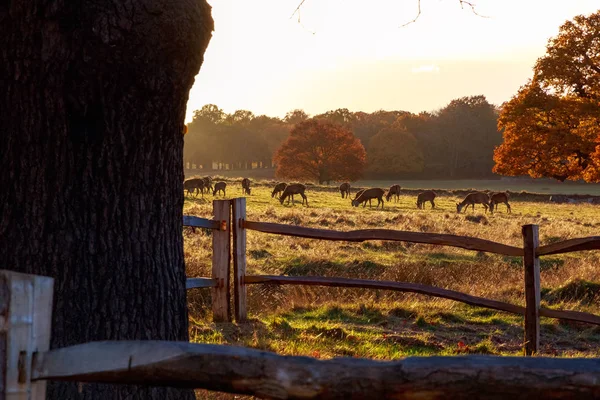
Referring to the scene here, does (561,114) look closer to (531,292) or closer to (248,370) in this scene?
(531,292)

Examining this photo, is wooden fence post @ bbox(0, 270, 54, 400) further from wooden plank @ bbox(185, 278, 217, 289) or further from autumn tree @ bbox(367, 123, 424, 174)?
autumn tree @ bbox(367, 123, 424, 174)

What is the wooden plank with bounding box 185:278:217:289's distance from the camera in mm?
7408

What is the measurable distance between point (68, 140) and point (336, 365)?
2.22 m

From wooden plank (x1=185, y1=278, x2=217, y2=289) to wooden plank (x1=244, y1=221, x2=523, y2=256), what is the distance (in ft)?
2.49

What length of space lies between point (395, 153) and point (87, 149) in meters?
80.1

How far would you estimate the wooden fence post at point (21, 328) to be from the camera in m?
2.26

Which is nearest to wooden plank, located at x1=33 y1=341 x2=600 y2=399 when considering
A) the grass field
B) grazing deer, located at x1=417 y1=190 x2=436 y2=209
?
the grass field

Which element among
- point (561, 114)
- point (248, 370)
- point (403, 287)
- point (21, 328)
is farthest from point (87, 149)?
point (561, 114)

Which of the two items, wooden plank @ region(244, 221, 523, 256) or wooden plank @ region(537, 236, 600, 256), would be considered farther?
wooden plank @ region(244, 221, 523, 256)

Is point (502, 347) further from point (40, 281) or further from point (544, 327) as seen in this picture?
point (40, 281)

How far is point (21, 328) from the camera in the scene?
7.52 feet

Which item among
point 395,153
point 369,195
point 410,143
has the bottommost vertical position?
point 369,195

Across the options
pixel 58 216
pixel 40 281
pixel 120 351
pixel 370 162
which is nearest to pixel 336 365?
pixel 120 351

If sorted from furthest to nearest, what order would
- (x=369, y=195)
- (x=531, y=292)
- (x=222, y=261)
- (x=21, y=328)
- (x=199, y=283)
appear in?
(x=369, y=195) < (x=222, y=261) < (x=199, y=283) < (x=531, y=292) < (x=21, y=328)
